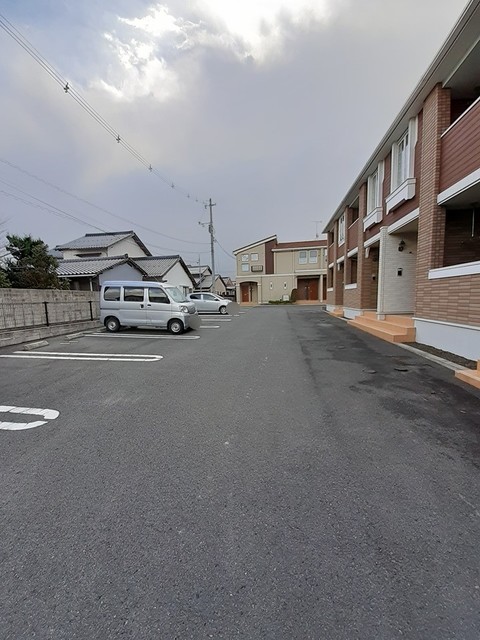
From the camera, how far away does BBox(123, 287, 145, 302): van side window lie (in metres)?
10.3

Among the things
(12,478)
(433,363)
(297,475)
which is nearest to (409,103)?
(433,363)

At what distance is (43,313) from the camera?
384 inches

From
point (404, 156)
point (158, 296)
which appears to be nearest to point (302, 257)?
point (404, 156)

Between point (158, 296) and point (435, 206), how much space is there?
8.26m

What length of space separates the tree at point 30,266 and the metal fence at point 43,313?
4041 millimetres

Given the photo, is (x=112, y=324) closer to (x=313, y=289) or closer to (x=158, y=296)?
(x=158, y=296)

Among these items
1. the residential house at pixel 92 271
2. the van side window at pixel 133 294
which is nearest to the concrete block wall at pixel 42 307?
the van side window at pixel 133 294

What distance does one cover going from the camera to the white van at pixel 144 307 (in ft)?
33.2

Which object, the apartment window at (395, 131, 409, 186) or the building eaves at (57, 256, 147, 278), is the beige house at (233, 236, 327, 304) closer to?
the building eaves at (57, 256, 147, 278)

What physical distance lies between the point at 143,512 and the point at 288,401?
7.50ft

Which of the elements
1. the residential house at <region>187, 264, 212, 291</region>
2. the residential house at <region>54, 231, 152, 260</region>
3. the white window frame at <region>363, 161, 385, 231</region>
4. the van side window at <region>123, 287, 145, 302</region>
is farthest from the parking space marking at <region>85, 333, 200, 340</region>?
the residential house at <region>187, 264, 212, 291</region>

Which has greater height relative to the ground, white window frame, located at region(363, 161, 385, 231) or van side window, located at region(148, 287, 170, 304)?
white window frame, located at region(363, 161, 385, 231)

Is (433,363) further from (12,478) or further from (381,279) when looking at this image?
(12,478)

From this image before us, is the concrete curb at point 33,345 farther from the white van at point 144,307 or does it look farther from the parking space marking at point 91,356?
the white van at point 144,307
